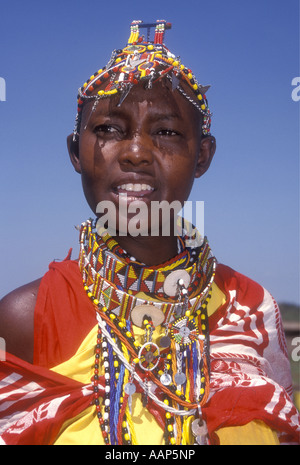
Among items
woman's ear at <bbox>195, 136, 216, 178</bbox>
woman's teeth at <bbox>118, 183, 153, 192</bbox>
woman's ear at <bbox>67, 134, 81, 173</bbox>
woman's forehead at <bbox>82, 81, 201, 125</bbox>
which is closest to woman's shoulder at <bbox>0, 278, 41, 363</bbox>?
woman's teeth at <bbox>118, 183, 153, 192</bbox>

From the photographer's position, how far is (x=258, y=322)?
2.44 m

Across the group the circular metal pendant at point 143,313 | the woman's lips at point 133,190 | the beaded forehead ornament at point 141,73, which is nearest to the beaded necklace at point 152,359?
the circular metal pendant at point 143,313

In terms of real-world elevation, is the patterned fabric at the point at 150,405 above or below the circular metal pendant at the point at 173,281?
below

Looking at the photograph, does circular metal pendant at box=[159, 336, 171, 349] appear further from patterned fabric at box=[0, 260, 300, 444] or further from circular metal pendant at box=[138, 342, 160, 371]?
patterned fabric at box=[0, 260, 300, 444]

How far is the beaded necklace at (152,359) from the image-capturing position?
201cm

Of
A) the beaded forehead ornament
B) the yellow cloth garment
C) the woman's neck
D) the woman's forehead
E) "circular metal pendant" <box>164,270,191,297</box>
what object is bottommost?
the yellow cloth garment

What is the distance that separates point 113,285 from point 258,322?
740 mm

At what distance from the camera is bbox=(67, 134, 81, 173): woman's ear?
8.37 feet

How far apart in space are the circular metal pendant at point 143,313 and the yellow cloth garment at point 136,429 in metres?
0.25

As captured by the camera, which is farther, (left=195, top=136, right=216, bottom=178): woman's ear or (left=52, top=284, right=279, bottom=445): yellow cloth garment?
(left=195, top=136, right=216, bottom=178): woman's ear

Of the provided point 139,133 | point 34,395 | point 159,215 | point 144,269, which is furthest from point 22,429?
point 139,133

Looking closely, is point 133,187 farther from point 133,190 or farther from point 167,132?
point 167,132

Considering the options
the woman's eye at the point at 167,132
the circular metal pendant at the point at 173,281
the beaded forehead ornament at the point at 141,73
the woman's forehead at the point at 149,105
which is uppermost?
the beaded forehead ornament at the point at 141,73

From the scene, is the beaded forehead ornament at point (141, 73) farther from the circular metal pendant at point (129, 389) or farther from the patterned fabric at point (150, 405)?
the circular metal pendant at point (129, 389)
